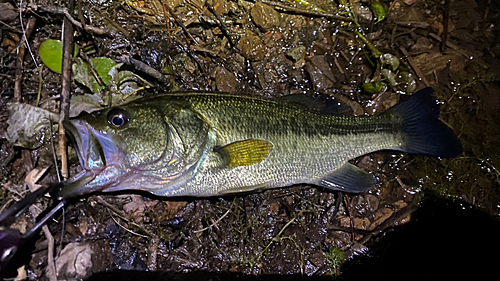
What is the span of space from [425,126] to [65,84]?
3.71 m

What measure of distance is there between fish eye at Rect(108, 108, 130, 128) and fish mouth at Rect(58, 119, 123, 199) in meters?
0.11

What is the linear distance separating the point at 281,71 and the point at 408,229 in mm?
2290

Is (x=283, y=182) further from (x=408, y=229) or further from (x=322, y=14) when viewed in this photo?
(x=322, y=14)

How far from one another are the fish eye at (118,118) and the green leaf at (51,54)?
1225 mm

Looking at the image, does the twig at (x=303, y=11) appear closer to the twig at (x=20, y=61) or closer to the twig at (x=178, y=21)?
the twig at (x=178, y=21)

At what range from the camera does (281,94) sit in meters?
3.42

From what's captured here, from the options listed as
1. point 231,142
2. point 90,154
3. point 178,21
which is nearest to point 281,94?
point 231,142

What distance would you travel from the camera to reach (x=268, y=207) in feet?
10.7

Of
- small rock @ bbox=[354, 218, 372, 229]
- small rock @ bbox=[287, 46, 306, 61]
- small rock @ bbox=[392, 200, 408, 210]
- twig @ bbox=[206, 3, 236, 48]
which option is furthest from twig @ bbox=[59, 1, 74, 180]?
small rock @ bbox=[392, 200, 408, 210]

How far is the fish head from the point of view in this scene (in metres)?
2.35

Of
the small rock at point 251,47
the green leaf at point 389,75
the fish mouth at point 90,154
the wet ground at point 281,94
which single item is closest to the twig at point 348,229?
the wet ground at point 281,94

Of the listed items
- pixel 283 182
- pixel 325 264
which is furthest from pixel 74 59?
pixel 325 264

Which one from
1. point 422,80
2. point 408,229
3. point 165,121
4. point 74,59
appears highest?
point 74,59

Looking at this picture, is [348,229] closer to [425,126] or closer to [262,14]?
[425,126]
